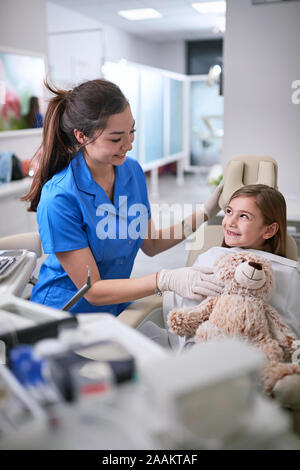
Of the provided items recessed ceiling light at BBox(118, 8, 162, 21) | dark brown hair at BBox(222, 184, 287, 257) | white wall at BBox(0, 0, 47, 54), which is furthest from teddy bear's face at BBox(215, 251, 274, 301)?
recessed ceiling light at BBox(118, 8, 162, 21)

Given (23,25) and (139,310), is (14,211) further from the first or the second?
(139,310)

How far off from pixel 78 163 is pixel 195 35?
7.14m

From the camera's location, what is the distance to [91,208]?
1.39m

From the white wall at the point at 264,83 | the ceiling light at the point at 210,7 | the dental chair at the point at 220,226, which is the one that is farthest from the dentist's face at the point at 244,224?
the ceiling light at the point at 210,7

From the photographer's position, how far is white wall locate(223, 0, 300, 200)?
258 centimetres

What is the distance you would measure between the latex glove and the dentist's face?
0.21m

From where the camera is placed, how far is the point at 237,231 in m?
1.39

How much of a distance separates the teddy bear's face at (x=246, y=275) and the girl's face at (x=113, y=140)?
1.49 feet

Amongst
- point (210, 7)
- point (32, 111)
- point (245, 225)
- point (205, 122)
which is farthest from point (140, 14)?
point (245, 225)

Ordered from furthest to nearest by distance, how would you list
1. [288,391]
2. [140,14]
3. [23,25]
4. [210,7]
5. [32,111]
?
[140,14] → [210,7] → [32,111] → [23,25] → [288,391]

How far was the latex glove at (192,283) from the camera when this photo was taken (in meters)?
1.21

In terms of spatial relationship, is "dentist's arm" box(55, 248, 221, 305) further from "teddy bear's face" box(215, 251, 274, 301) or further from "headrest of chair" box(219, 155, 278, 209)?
"headrest of chair" box(219, 155, 278, 209)

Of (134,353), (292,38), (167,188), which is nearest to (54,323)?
(134,353)

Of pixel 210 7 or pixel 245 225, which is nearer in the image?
pixel 245 225
